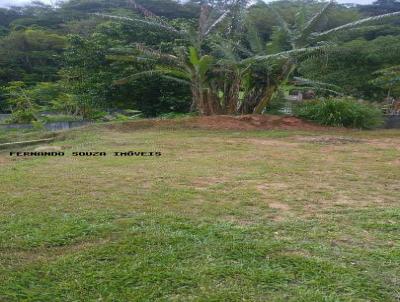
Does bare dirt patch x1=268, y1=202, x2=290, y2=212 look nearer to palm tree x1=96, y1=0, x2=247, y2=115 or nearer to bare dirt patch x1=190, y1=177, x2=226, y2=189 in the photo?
bare dirt patch x1=190, y1=177, x2=226, y2=189

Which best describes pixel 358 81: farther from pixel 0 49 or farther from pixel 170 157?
pixel 0 49

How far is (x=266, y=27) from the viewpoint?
21.9m

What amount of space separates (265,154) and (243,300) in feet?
15.6

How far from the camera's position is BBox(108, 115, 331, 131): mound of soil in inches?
406

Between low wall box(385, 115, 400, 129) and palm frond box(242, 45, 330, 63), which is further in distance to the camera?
low wall box(385, 115, 400, 129)

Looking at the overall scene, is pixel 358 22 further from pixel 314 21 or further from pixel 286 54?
pixel 286 54

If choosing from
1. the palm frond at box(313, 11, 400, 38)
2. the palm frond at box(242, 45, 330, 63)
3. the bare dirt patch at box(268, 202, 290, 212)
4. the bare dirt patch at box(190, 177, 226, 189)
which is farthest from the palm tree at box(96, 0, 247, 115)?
the bare dirt patch at box(268, 202, 290, 212)

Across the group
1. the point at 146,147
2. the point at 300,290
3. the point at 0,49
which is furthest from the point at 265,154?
the point at 0,49

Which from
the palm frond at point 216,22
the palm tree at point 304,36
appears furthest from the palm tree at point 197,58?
the palm tree at point 304,36

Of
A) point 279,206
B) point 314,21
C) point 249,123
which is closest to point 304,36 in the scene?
point 314,21

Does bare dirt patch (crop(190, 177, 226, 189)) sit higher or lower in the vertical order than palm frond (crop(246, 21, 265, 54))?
lower

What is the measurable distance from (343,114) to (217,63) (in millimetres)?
3304

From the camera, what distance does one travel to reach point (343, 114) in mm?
10883

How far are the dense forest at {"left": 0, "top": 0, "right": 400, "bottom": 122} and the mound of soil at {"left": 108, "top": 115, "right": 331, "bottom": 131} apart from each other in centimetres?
109
